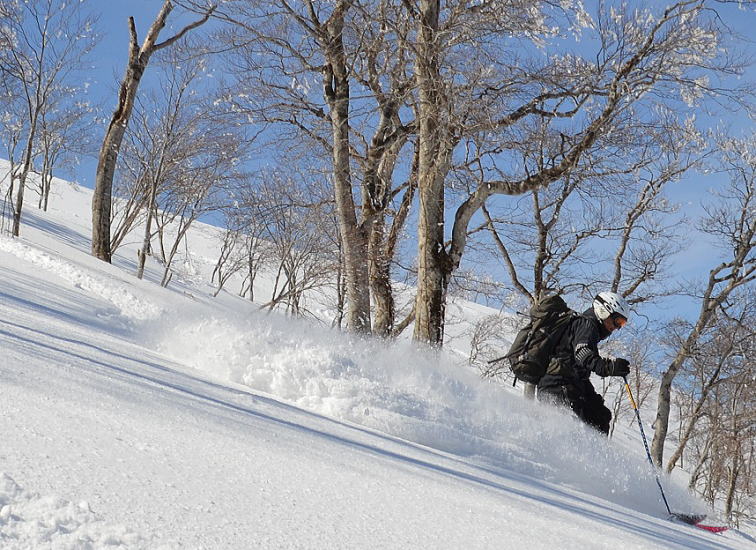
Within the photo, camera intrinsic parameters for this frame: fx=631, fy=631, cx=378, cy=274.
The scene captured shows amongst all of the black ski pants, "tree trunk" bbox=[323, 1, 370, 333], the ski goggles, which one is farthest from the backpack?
"tree trunk" bbox=[323, 1, 370, 333]

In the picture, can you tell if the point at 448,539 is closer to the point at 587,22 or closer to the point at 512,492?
the point at 512,492

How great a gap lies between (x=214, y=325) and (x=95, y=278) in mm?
4004

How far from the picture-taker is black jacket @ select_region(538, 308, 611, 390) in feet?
21.7

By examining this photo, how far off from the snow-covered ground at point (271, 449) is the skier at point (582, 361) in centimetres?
44

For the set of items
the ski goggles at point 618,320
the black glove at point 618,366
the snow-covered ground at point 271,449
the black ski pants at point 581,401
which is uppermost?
the ski goggles at point 618,320

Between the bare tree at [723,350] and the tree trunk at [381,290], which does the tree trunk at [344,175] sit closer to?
the tree trunk at [381,290]

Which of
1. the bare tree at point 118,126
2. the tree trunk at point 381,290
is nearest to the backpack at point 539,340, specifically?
the tree trunk at point 381,290

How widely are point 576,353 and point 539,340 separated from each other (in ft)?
1.58

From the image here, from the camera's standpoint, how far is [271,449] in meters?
2.78

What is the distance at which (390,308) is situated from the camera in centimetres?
1191

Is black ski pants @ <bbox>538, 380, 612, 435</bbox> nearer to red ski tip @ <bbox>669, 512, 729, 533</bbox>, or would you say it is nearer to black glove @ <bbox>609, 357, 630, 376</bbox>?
black glove @ <bbox>609, 357, 630, 376</bbox>

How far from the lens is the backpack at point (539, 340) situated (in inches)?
276

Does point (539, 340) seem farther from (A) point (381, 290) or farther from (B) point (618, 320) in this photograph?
(A) point (381, 290)

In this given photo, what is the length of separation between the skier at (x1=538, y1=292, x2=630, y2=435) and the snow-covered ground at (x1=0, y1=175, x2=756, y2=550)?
444 mm
